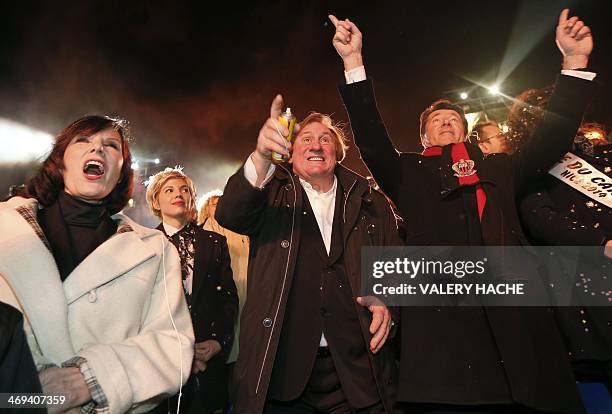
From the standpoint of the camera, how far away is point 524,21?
761 cm

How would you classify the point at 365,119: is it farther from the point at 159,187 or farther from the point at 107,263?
the point at 159,187

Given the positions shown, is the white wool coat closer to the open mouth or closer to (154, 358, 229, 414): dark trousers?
the open mouth

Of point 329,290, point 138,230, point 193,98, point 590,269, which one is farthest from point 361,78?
point 193,98

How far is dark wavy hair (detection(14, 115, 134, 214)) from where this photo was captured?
2184 millimetres

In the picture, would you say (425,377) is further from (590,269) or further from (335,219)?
(590,269)

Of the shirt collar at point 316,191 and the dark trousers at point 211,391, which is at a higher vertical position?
the shirt collar at point 316,191

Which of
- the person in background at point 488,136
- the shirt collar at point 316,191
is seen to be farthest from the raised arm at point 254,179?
the person in background at point 488,136

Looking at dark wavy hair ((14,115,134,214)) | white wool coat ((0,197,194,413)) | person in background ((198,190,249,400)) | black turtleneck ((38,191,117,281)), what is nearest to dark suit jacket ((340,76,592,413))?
white wool coat ((0,197,194,413))

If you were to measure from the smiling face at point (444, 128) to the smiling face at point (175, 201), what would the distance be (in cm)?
247

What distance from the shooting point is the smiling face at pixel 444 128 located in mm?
2969

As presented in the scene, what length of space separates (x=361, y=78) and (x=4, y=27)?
6.86 meters

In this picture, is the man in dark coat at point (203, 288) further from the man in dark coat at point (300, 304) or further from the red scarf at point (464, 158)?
the red scarf at point (464, 158)

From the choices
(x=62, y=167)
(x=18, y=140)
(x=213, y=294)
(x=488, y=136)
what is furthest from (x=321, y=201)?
(x=18, y=140)

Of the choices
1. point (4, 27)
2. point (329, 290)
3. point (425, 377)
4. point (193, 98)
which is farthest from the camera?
point (193, 98)
